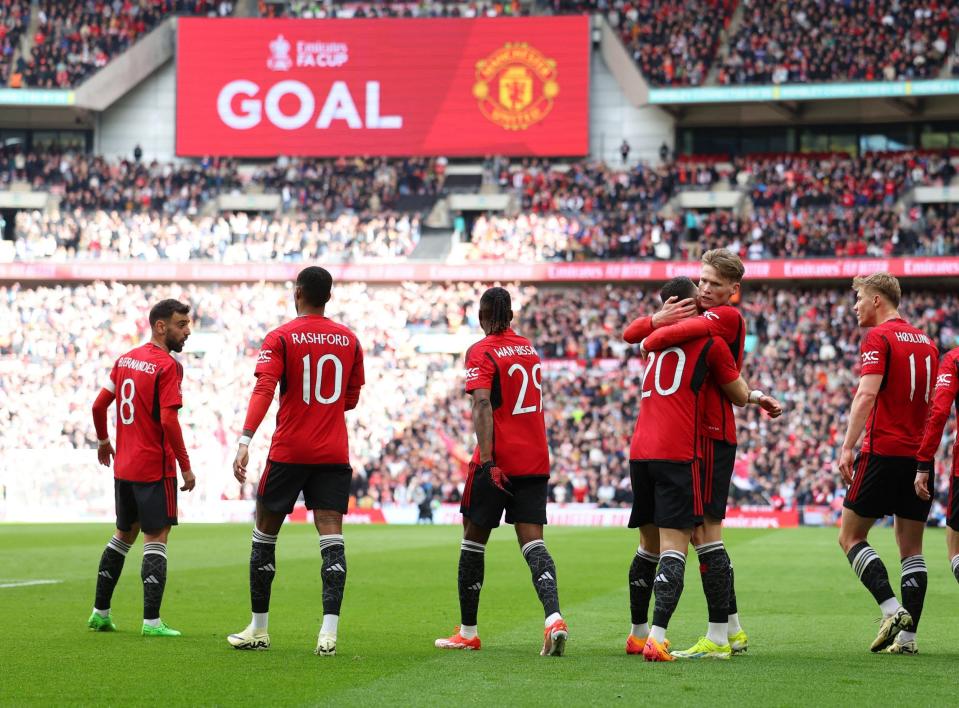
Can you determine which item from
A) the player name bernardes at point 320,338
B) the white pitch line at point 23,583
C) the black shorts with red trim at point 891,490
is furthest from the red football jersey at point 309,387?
the white pitch line at point 23,583

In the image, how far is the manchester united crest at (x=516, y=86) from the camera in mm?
49062

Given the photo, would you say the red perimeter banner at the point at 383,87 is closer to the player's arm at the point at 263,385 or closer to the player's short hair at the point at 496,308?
the player's short hair at the point at 496,308

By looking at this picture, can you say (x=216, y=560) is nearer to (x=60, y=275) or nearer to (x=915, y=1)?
(x=60, y=275)

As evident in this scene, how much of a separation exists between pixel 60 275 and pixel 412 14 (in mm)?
15861

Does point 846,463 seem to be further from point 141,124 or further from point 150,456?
point 141,124

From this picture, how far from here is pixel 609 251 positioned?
145 ft

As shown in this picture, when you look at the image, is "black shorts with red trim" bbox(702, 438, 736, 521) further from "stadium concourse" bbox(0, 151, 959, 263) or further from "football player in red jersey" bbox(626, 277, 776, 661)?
"stadium concourse" bbox(0, 151, 959, 263)

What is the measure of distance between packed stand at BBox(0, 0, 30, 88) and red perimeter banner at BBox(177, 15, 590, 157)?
595cm

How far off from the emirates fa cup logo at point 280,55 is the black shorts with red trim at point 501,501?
43.2 meters

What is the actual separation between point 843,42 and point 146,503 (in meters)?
40.7

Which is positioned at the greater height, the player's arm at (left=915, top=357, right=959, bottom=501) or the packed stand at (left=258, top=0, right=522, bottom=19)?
the packed stand at (left=258, top=0, right=522, bottom=19)

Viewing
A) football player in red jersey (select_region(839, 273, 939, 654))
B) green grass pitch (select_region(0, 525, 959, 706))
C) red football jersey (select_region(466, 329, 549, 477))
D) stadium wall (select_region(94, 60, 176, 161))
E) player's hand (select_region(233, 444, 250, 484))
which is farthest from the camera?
stadium wall (select_region(94, 60, 176, 161))

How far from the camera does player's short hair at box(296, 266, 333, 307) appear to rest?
→ 900 cm

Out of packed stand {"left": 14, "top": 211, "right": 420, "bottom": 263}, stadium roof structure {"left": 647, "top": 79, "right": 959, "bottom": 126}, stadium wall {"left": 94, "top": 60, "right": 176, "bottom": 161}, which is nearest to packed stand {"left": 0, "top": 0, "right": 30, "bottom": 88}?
stadium wall {"left": 94, "top": 60, "right": 176, "bottom": 161}
